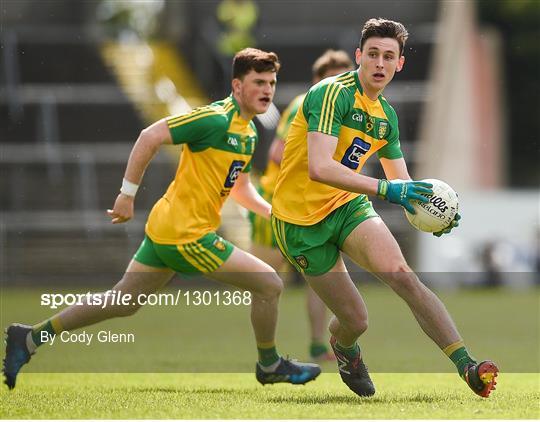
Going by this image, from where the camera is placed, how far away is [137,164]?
750 centimetres

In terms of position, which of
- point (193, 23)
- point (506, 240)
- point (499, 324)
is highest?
point (193, 23)

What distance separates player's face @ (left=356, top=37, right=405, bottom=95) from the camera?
6.98 m

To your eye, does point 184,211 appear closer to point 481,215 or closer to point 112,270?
point 112,270

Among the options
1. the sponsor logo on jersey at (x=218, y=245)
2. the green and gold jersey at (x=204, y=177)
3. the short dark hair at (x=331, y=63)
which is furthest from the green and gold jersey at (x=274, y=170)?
the sponsor logo on jersey at (x=218, y=245)

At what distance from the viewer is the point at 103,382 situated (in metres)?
8.22

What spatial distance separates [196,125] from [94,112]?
597 inches

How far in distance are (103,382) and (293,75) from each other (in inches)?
570

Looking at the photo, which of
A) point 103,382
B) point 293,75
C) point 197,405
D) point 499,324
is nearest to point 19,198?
point 293,75

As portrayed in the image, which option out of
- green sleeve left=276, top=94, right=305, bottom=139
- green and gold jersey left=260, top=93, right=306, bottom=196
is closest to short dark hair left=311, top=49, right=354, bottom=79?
green sleeve left=276, top=94, right=305, bottom=139

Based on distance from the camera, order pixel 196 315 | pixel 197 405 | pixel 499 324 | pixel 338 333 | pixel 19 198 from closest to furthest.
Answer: pixel 197 405
pixel 338 333
pixel 499 324
pixel 196 315
pixel 19 198

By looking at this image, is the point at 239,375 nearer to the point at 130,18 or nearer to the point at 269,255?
the point at 269,255

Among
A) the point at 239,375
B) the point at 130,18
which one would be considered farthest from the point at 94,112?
the point at 239,375

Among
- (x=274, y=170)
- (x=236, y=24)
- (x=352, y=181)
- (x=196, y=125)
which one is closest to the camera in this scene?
(x=352, y=181)

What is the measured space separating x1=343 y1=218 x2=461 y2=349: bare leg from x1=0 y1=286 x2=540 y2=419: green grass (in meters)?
0.42
